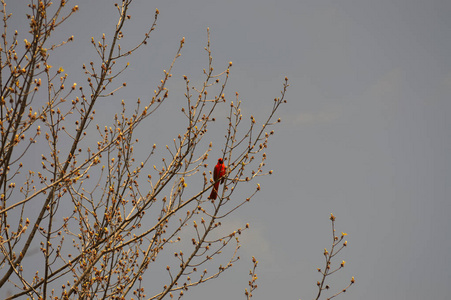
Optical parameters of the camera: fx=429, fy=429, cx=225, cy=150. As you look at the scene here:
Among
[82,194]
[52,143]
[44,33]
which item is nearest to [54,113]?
[52,143]

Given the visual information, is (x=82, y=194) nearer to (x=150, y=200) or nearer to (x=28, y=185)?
(x=28, y=185)

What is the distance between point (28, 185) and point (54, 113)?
4.14 feet

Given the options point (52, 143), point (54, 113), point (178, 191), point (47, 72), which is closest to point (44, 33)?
point (47, 72)

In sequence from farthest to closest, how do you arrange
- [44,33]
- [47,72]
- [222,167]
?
[222,167], [47,72], [44,33]

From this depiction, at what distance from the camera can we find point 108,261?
16.7 feet

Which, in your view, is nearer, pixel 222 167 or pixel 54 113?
pixel 54 113

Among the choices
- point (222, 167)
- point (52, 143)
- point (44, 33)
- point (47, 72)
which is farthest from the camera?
point (222, 167)

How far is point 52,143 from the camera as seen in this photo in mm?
4965

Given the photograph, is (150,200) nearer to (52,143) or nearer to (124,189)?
(124,189)

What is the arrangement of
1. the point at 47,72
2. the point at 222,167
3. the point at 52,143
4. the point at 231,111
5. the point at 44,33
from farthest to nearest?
the point at 231,111 < the point at 222,167 < the point at 52,143 < the point at 47,72 < the point at 44,33

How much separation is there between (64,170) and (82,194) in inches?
40.3

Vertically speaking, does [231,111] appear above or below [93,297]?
above

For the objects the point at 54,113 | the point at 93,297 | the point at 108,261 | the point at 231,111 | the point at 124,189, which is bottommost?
the point at 93,297

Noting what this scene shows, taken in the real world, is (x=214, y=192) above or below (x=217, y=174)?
below
